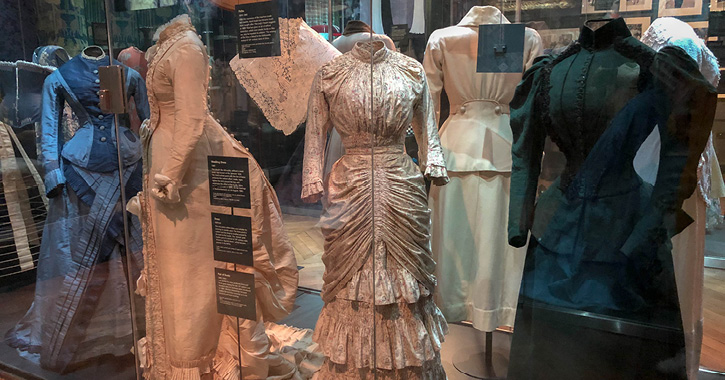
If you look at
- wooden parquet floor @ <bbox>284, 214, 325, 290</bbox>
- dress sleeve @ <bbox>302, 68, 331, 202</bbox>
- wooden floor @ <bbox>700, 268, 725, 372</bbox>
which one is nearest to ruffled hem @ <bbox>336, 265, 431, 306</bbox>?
wooden parquet floor @ <bbox>284, 214, 325, 290</bbox>

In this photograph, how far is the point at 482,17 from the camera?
2141 millimetres

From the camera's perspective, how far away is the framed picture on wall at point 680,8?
1.52 m

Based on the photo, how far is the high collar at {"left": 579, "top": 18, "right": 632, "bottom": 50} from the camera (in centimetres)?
154

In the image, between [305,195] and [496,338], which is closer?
[305,195]

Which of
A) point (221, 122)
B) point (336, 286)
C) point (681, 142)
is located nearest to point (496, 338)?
point (336, 286)

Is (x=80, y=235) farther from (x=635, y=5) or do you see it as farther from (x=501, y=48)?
(x=635, y=5)

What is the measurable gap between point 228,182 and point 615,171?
49.5 inches

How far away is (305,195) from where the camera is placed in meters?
1.94

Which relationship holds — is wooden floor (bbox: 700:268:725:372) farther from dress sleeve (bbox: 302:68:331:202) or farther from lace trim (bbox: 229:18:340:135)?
lace trim (bbox: 229:18:340:135)

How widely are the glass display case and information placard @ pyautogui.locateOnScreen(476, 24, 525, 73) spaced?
0.01 meters

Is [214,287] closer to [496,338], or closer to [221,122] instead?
[221,122]

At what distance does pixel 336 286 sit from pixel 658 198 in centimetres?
104

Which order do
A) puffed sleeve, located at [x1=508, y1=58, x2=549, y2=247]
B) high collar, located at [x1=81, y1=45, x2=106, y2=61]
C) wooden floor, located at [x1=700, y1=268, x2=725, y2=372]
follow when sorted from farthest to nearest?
high collar, located at [x1=81, y1=45, x2=106, y2=61], wooden floor, located at [x1=700, y1=268, x2=725, y2=372], puffed sleeve, located at [x1=508, y1=58, x2=549, y2=247]

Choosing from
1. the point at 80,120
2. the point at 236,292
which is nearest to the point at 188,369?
the point at 236,292
